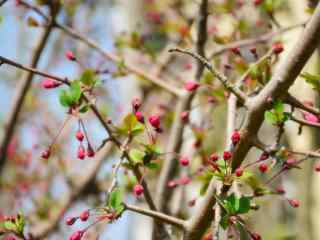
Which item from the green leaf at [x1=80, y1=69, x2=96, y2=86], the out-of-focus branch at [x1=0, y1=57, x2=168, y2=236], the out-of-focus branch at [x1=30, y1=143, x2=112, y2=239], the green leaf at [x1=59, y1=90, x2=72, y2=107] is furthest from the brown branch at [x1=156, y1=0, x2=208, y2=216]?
the out-of-focus branch at [x1=30, y1=143, x2=112, y2=239]

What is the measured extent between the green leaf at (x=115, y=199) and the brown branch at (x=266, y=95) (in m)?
0.25

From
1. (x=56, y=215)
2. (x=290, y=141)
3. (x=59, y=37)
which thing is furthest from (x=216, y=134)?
(x=59, y=37)

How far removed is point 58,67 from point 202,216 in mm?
5898

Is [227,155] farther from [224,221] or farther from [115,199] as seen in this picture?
[115,199]

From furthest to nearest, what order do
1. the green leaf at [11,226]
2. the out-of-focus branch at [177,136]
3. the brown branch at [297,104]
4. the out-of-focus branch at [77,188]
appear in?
the out-of-focus branch at [77,188] < the out-of-focus branch at [177,136] < the brown branch at [297,104] < the green leaf at [11,226]

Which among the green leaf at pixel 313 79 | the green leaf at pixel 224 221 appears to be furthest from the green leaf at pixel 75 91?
the green leaf at pixel 313 79

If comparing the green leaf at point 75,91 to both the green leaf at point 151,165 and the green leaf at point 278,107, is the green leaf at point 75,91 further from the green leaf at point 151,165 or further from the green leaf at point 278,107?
the green leaf at point 278,107

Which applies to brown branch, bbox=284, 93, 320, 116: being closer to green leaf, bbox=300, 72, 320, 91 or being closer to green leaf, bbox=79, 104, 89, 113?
green leaf, bbox=300, 72, 320, 91

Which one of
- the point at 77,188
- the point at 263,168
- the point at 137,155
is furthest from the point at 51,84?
the point at 77,188

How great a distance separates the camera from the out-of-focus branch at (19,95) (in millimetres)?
2738

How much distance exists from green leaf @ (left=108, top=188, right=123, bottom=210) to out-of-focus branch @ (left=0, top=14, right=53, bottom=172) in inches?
53.0

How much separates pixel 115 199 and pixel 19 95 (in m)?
1.64

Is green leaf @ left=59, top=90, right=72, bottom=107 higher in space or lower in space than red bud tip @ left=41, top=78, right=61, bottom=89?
lower

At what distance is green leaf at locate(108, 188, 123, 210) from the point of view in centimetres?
141
